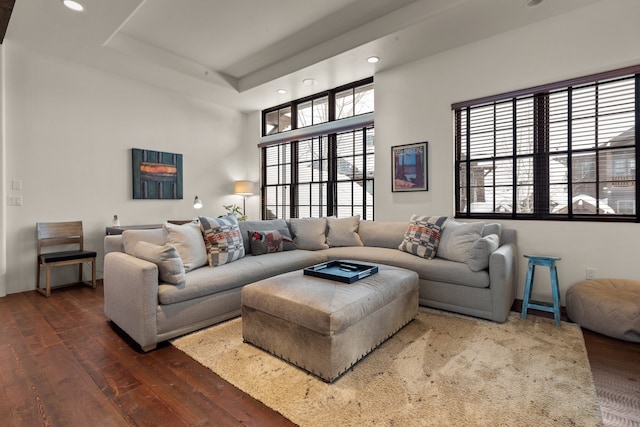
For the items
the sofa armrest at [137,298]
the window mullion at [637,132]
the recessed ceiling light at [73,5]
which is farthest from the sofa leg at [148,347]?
the window mullion at [637,132]

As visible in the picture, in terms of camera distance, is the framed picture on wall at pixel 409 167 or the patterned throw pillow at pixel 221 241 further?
the framed picture on wall at pixel 409 167

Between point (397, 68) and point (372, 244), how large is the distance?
2448 mm

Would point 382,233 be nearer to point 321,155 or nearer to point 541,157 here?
point 541,157

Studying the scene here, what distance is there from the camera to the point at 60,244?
155 inches

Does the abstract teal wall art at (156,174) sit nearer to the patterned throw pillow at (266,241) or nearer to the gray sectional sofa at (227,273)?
the gray sectional sofa at (227,273)

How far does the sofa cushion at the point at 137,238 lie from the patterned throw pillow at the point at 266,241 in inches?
36.2

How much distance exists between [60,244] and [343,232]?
359 centimetres

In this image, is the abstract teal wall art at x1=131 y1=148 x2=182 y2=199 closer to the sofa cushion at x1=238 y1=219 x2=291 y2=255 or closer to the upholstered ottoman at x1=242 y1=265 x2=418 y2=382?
the sofa cushion at x1=238 y1=219 x2=291 y2=255

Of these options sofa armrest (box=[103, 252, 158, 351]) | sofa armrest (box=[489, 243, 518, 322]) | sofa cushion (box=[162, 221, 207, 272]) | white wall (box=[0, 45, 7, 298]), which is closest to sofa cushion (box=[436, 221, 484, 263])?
sofa armrest (box=[489, 243, 518, 322])

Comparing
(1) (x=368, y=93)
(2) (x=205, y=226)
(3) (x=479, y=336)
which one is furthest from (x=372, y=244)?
(1) (x=368, y=93)

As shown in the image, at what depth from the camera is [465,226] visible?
10.5ft

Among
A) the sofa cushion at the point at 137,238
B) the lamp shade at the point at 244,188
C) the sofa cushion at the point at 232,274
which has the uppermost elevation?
the lamp shade at the point at 244,188

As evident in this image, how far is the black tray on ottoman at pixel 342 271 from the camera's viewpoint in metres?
2.29

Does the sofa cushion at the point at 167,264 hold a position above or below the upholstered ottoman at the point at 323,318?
above
